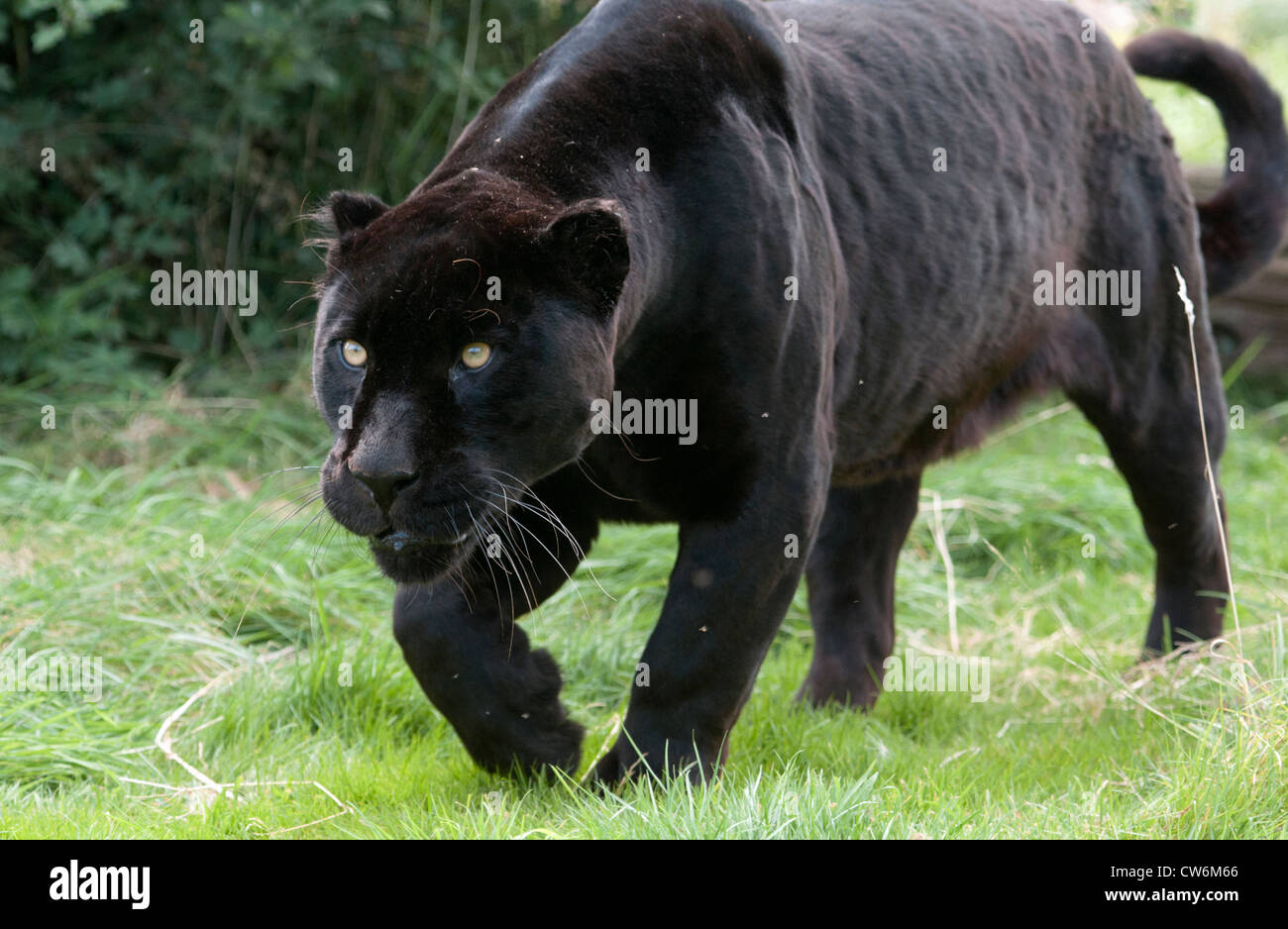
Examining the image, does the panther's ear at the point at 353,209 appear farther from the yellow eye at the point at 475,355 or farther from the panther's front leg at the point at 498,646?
the panther's front leg at the point at 498,646

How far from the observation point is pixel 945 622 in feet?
17.9

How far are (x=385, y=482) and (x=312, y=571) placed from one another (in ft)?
5.57

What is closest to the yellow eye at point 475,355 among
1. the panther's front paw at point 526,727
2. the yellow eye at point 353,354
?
the yellow eye at point 353,354

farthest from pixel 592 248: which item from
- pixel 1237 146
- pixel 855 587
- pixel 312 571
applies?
pixel 1237 146

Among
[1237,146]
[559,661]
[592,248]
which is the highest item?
[1237,146]

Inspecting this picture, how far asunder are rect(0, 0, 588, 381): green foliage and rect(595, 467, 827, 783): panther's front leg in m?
3.83

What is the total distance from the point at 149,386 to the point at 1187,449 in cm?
427

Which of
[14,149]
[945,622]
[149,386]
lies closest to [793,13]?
[945,622]

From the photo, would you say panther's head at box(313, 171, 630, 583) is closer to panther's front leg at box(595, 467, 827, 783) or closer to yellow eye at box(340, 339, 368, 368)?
yellow eye at box(340, 339, 368, 368)

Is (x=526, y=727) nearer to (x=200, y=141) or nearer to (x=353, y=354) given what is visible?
(x=353, y=354)

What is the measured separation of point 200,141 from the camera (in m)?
6.73

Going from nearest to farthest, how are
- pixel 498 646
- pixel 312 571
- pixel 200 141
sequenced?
1. pixel 498 646
2. pixel 312 571
3. pixel 200 141
